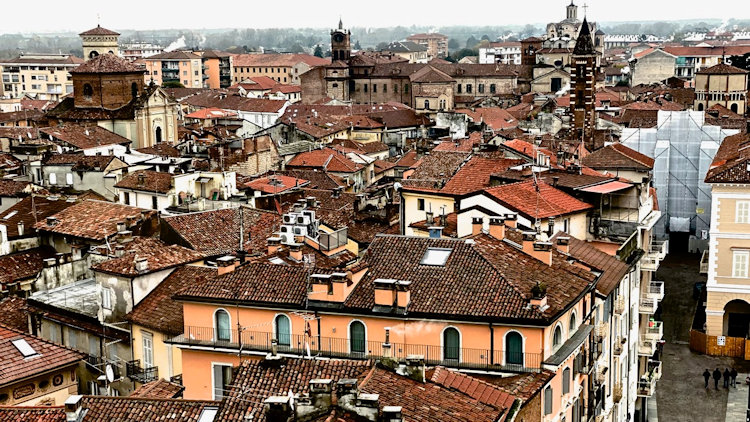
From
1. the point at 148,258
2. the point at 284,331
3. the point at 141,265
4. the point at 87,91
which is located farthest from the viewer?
the point at 87,91

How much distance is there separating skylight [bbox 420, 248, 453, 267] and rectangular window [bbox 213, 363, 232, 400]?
15.7 feet

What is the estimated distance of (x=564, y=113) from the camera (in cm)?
7412

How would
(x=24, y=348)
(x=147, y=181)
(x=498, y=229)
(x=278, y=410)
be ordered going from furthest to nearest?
(x=147, y=181), (x=498, y=229), (x=24, y=348), (x=278, y=410)

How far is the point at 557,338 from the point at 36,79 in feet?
440

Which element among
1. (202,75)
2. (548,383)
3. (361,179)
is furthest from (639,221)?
(202,75)

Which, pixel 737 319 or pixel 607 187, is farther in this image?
pixel 737 319

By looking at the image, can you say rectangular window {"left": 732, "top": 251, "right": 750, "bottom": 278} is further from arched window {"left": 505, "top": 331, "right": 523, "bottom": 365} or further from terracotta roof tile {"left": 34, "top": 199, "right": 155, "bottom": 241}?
terracotta roof tile {"left": 34, "top": 199, "right": 155, "bottom": 241}

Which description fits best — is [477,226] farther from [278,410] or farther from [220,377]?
[278,410]

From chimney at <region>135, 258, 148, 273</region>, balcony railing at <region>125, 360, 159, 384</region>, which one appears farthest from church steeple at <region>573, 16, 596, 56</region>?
balcony railing at <region>125, 360, 159, 384</region>

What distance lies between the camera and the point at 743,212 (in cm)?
3728

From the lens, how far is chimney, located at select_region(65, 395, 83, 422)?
16.6 meters

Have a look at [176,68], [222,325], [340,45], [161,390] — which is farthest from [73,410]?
[176,68]

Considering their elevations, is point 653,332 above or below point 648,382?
above

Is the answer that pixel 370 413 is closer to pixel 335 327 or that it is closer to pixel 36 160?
pixel 335 327
